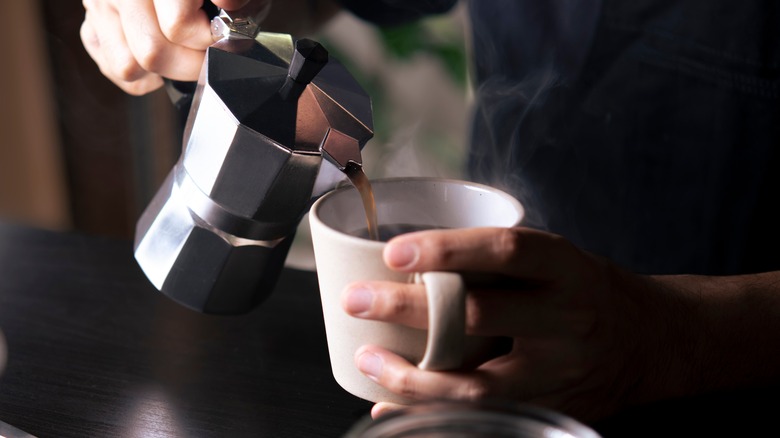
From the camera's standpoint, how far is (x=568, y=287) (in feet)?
1.84

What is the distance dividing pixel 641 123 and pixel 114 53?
2.17 ft

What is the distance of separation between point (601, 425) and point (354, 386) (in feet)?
0.60

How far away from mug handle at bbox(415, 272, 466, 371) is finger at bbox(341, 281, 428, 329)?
0.02 m

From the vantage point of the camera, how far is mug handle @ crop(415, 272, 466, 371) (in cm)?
48

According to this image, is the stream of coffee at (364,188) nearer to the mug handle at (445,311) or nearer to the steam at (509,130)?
the mug handle at (445,311)

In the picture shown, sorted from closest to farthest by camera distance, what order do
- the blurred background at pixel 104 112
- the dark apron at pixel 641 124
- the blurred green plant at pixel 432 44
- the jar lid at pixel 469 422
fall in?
the jar lid at pixel 469 422 → the dark apron at pixel 641 124 → the blurred background at pixel 104 112 → the blurred green plant at pixel 432 44

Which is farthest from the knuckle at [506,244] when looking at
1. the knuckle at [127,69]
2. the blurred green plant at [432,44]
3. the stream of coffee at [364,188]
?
the blurred green plant at [432,44]

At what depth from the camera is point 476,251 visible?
0.51 meters

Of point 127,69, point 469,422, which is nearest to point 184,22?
point 127,69

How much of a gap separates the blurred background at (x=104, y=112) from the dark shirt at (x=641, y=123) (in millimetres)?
878

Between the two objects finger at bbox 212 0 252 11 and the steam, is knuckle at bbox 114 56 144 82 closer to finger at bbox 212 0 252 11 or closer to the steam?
finger at bbox 212 0 252 11

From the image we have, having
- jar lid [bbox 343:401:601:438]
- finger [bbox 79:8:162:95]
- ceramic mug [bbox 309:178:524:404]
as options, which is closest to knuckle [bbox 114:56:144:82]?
finger [bbox 79:8:162:95]

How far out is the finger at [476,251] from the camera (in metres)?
0.50

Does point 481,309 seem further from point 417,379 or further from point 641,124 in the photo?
point 641,124
